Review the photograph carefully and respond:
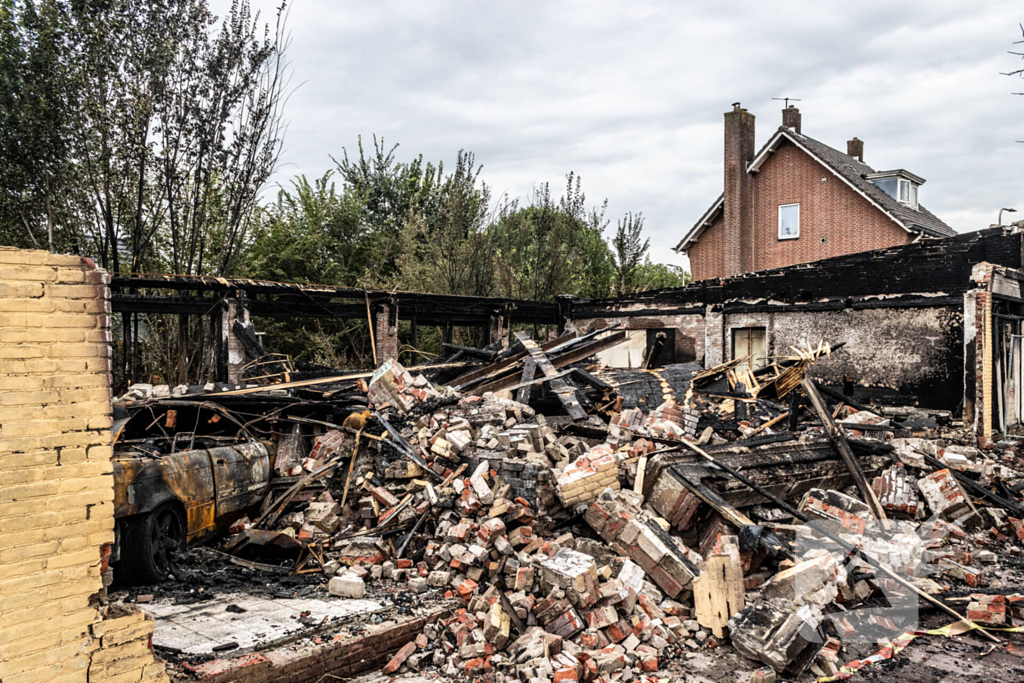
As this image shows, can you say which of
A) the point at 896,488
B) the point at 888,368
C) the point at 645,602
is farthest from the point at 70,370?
the point at 888,368

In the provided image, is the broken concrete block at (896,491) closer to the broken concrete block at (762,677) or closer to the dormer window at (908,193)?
the broken concrete block at (762,677)

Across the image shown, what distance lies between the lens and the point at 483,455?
7309 mm

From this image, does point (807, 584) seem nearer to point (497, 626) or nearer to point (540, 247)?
point (497, 626)

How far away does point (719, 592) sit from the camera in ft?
18.2

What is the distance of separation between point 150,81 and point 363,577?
41.6 feet

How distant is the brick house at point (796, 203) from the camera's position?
22.5 metres

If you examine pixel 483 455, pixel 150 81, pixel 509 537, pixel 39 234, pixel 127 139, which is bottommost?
pixel 509 537

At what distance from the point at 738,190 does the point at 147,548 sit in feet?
79.1

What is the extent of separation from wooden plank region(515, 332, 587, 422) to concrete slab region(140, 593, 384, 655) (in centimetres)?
502

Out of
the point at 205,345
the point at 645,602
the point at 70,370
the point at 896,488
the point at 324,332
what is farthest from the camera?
the point at 324,332

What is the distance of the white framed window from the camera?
79.2 ft

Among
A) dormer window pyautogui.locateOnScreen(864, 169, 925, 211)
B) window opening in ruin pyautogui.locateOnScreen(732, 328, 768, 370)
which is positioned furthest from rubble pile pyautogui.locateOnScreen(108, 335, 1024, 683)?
dormer window pyautogui.locateOnScreen(864, 169, 925, 211)

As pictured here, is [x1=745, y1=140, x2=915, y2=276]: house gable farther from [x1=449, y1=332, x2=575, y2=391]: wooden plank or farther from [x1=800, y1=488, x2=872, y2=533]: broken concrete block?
[x1=800, y1=488, x2=872, y2=533]: broken concrete block

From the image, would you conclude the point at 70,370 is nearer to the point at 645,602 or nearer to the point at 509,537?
the point at 509,537
